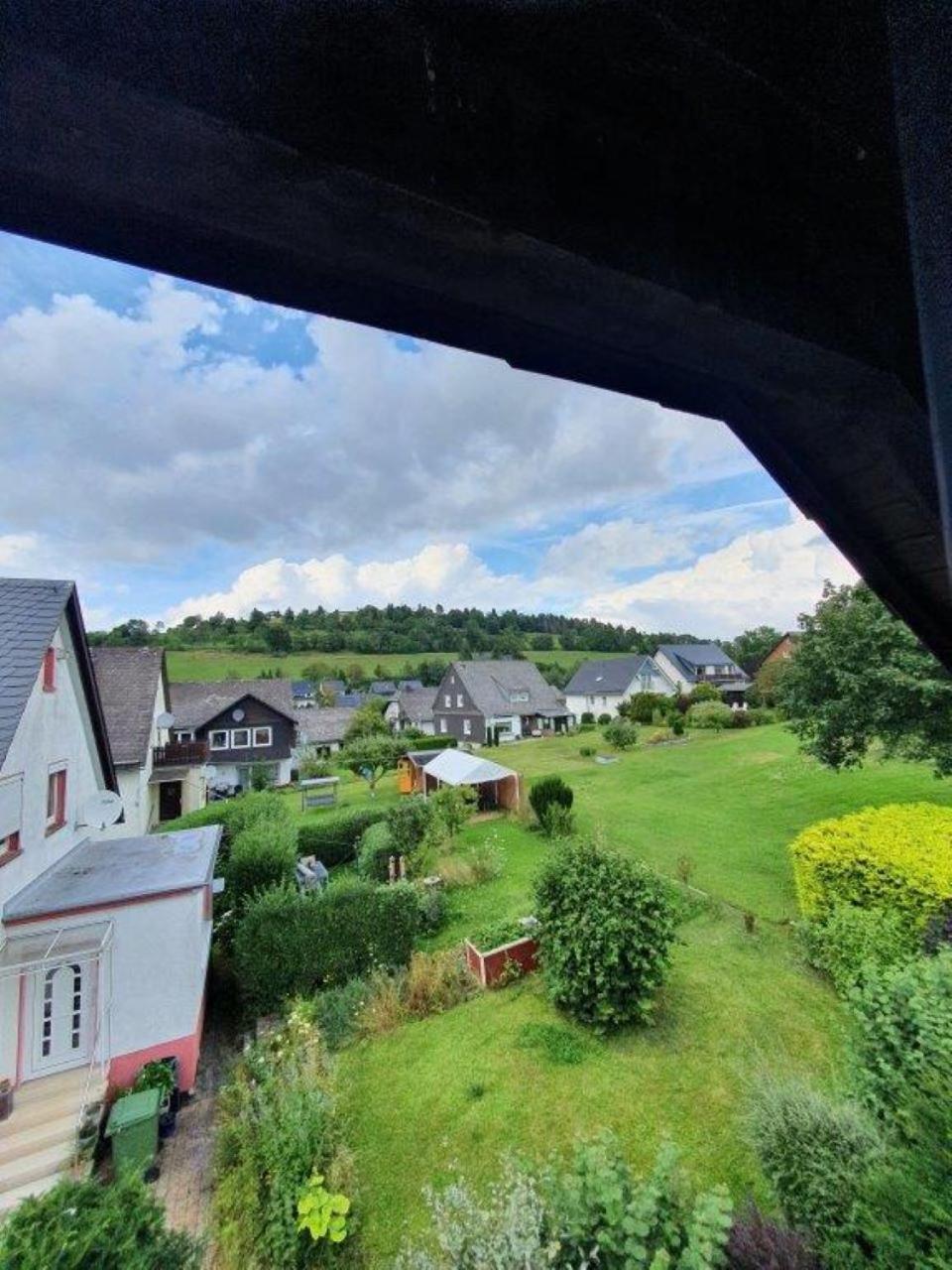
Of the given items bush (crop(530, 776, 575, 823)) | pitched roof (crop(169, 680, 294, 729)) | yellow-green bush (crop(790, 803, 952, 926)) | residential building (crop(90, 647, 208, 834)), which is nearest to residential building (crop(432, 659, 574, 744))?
pitched roof (crop(169, 680, 294, 729))

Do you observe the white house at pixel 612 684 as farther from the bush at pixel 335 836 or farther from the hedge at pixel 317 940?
the hedge at pixel 317 940

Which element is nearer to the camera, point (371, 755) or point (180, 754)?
point (180, 754)

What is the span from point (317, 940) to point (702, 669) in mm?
51285

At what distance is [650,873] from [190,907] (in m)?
6.60

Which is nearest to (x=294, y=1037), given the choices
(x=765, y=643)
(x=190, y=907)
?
(x=190, y=907)

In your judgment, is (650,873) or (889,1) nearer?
(889,1)

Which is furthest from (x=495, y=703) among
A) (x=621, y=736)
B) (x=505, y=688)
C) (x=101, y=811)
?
(x=101, y=811)

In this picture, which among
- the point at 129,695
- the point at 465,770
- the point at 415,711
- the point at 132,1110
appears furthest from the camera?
the point at 415,711

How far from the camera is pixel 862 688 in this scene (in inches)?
440

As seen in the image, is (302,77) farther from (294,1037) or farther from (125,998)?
(125,998)

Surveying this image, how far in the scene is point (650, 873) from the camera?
7.77 m

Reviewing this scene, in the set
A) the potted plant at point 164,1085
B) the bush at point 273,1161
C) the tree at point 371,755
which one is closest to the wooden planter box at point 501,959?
the bush at point 273,1161

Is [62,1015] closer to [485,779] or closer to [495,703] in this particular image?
[485,779]

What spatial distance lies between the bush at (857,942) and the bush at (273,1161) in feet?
20.2
